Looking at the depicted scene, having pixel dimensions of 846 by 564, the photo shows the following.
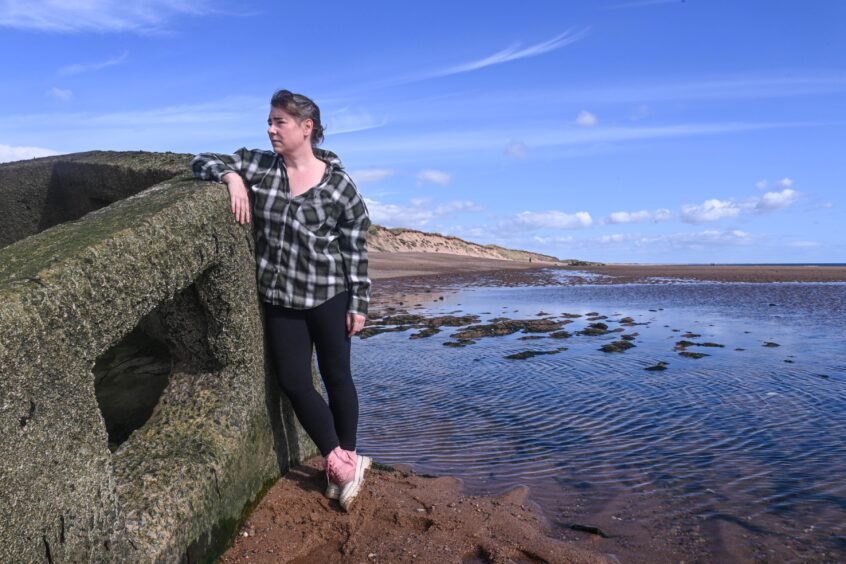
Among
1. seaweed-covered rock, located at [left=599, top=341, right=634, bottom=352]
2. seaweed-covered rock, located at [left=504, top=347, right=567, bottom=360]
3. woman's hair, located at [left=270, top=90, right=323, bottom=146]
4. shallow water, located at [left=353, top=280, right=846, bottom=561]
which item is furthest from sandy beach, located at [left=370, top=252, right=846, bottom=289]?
woman's hair, located at [left=270, top=90, right=323, bottom=146]

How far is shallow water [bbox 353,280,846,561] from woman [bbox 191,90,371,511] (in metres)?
1.59

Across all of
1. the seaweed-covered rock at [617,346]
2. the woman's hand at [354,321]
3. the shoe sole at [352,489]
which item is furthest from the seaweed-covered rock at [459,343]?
the woman's hand at [354,321]

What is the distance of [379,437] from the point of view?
6.65 m

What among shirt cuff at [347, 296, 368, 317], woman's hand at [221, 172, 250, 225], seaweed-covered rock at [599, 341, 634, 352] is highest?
woman's hand at [221, 172, 250, 225]

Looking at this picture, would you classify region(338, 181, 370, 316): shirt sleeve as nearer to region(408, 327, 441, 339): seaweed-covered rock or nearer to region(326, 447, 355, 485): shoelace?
region(326, 447, 355, 485): shoelace

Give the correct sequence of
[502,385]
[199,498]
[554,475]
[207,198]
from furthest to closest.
Result: 1. [502,385]
2. [554,475]
3. [207,198]
4. [199,498]

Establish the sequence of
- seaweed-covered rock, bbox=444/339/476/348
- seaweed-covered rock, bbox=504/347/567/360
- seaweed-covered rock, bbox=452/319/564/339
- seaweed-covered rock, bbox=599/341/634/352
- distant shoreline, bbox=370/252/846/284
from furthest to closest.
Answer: distant shoreline, bbox=370/252/846/284
seaweed-covered rock, bbox=452/319/564/339
seaweed-covered rock, bbox=444/339/476/348
seaweed-covered rock, bbox=599/341/634/352
seaweed-covered rock, bbox=504/347/567/360

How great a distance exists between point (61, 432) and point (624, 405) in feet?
20.7

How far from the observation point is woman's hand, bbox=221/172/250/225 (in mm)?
3939

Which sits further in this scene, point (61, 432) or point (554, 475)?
point (554, 475)

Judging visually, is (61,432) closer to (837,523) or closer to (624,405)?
(837,523)

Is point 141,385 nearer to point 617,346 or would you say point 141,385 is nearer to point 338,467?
point 338,467

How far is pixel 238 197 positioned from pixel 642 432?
Answer: 181 inches

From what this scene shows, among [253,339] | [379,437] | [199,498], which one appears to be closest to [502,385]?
[379,437]
